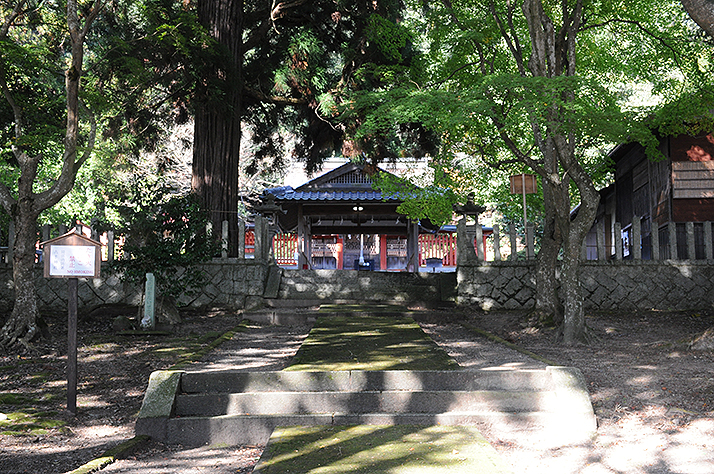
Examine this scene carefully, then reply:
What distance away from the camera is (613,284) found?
1315 cm

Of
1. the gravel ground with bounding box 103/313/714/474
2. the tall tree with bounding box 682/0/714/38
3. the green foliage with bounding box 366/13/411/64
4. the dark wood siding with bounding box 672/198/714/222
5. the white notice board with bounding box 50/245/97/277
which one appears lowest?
the gravel ground with bounding box 103/313/714/474

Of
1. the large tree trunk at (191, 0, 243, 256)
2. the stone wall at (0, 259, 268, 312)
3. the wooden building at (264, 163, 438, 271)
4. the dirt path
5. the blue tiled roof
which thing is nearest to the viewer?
the dirt path

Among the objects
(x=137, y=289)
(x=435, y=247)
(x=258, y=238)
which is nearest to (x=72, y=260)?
(x=137, y=289)

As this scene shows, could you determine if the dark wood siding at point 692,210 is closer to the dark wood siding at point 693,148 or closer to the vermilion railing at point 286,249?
the dark wood siding at point 693,148

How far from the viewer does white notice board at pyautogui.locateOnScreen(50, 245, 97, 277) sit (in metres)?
5.84

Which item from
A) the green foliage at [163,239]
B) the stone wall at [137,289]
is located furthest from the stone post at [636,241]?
the green foliage at [163,239]

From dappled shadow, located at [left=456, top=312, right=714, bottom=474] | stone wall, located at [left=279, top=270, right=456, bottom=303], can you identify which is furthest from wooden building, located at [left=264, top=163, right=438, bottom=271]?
dappled shadow, located at [left=456, top=312, right=714, bottom=474]

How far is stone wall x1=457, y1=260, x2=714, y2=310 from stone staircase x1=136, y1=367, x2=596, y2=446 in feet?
25.4

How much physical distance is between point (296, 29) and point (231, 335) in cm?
808

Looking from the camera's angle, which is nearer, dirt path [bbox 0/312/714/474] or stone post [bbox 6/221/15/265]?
dirt path [bbox 0/312/714/474]

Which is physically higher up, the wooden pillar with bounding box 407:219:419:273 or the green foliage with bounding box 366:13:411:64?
the green foliage with bounding box 366:13:411:64

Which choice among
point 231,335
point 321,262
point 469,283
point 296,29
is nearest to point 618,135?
point 469,283

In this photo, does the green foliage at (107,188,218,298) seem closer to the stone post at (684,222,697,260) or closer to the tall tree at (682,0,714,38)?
the tall tree at (682,0,714,38)

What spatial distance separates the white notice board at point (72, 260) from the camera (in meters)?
5.84
